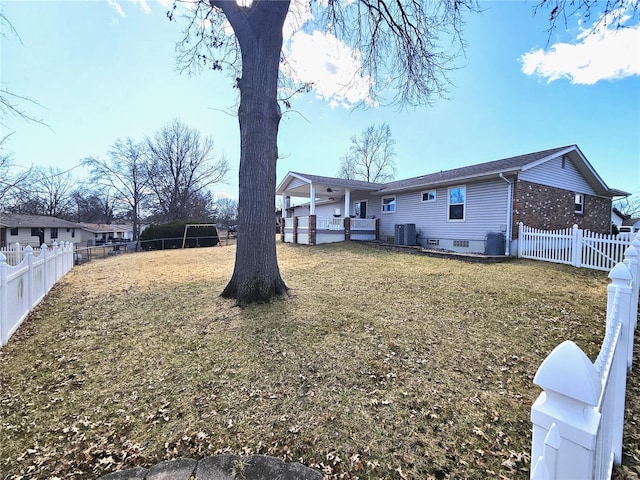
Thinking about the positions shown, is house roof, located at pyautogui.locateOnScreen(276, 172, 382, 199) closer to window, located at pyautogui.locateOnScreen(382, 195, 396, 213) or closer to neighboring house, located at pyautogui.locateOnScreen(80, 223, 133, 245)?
window, located at pyautogui.locateOnScreen(382, 195, 396, 213)

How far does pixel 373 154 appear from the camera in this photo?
3462 centimetres

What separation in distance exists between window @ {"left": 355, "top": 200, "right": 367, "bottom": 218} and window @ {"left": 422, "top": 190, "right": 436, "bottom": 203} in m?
4.71

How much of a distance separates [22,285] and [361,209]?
16.1 m

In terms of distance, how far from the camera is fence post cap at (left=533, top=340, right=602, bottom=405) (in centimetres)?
84

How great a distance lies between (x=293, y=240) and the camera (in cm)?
1753

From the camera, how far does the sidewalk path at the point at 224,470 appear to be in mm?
1994

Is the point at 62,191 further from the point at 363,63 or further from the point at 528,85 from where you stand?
the point at 528,85

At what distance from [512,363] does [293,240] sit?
1473cm

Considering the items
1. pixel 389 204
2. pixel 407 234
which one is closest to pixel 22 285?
pixel 407 234

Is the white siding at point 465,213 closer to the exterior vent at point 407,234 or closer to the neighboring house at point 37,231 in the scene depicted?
the exterior vent at point 407,234

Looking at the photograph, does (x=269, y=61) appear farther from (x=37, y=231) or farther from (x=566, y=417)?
(x=37, y=231)

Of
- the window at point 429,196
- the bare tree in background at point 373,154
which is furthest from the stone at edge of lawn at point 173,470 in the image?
the bare tree in background at point 373,154

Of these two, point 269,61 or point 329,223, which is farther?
point 329,223

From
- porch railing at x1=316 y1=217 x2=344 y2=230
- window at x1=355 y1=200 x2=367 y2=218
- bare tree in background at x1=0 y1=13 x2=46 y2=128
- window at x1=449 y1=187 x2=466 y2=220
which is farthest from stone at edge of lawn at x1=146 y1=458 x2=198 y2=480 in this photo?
window at x1=355 y1=200 x2=367 y2=218
